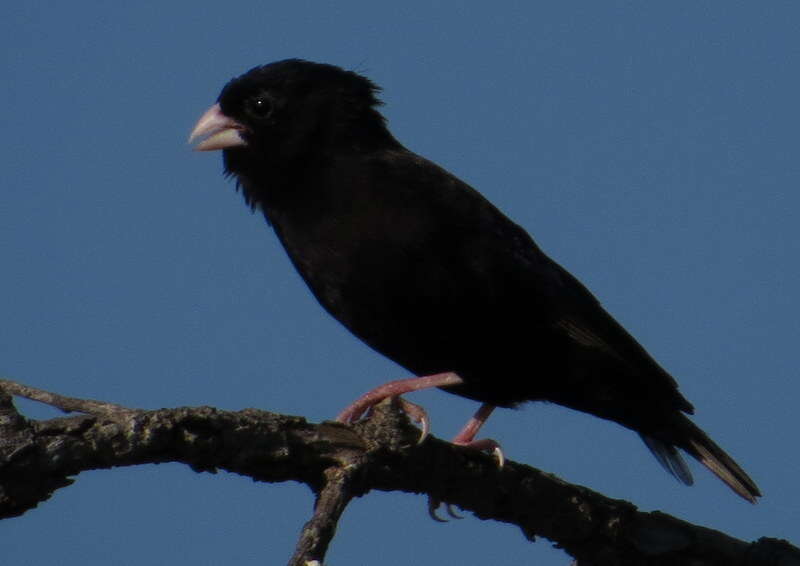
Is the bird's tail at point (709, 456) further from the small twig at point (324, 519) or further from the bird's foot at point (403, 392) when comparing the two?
the small twig at point (324, 519)

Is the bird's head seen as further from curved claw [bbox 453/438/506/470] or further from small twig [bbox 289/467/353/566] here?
small twig [bbox 289/467/353/566]

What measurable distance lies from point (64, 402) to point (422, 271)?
2473 mm

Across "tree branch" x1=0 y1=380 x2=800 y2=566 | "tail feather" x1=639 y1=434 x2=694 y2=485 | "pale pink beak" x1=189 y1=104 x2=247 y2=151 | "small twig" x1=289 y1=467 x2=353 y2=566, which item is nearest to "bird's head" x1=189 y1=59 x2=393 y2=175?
"pale pink beak" x1=189 y1=104 x2=247 y2=151

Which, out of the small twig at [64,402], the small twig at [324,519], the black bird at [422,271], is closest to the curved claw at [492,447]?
the black bird at [422,271]

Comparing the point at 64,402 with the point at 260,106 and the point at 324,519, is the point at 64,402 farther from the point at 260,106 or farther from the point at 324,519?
the point at 260,106

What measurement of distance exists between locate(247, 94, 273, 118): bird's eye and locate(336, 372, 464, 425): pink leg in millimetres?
1675

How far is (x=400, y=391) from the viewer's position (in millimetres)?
5898

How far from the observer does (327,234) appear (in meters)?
6.08

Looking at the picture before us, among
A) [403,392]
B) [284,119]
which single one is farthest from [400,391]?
[284,119]

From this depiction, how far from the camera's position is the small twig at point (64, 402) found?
3.67 m

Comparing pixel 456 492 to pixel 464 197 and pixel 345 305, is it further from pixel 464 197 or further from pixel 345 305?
pixel 464 197

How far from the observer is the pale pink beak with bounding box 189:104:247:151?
6.73 m

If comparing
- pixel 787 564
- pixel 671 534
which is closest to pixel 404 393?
pixel 671 534

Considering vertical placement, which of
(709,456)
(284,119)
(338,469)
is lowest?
(338,469)
